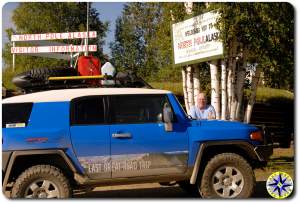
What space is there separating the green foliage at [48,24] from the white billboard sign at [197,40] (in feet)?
9.55

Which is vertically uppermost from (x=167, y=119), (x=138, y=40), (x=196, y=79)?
(x=138, y=40)

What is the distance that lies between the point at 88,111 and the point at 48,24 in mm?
9489

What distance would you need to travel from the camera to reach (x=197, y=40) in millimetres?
10336

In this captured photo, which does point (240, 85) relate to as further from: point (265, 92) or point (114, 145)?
point (114, 145)

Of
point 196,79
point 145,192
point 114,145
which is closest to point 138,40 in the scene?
point 196,79

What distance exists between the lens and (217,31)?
9.87 meters

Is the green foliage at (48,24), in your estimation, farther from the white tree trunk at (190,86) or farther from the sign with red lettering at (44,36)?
the white tree trunk at (190,86)

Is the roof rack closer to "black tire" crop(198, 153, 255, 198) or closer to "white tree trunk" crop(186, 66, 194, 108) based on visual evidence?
"black tire" crop(198, 153, 255, 198)

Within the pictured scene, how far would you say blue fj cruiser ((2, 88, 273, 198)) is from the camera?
6465 mm

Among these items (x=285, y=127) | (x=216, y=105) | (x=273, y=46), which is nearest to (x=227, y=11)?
(x=273, y=46)

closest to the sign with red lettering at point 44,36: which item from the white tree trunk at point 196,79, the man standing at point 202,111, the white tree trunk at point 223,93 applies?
the white tree trunk at point 196,79

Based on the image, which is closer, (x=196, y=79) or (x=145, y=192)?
(x=145, y=192)

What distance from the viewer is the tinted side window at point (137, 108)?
681 centimetres

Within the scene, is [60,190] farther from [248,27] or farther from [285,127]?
[285,127]
